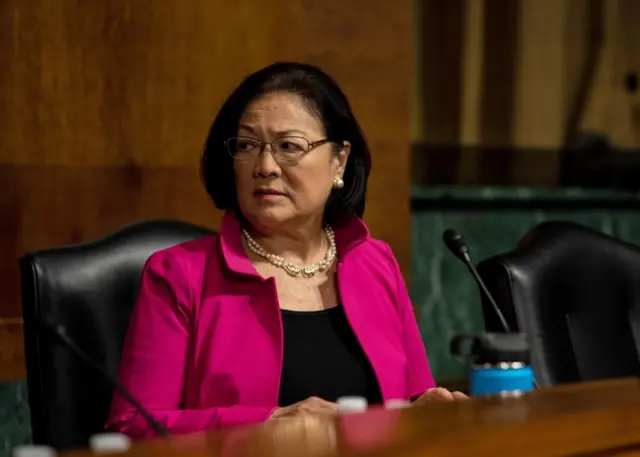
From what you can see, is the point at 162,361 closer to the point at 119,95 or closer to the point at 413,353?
the point at 413,353

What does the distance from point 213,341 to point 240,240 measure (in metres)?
0.23

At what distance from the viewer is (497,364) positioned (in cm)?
147

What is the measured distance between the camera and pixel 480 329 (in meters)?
3.35

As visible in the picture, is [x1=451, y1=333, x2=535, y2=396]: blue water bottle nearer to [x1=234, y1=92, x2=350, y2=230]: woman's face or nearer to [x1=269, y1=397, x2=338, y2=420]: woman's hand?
[x1=269, y1=397, x2=338, y2=420]: woman's hand

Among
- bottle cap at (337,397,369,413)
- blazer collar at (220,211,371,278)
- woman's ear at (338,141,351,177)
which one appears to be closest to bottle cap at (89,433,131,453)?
bottle cap at (337,397,369,413)

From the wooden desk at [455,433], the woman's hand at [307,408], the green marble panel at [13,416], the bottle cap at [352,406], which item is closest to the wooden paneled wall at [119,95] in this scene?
the green marble panel at [13,416]

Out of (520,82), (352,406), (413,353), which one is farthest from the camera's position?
(520,82)

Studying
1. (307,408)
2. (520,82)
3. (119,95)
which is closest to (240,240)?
(307,408)

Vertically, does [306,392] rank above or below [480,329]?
above

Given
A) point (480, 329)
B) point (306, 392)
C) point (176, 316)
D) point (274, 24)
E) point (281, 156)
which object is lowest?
point (480, 329)

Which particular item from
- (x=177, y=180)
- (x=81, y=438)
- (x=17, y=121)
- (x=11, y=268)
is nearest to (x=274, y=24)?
(x=177, y=180)

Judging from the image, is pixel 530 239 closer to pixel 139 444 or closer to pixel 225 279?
pixel 225 279

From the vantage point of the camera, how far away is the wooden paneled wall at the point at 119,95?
8.28 ft

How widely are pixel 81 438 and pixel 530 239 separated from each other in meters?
0.98
